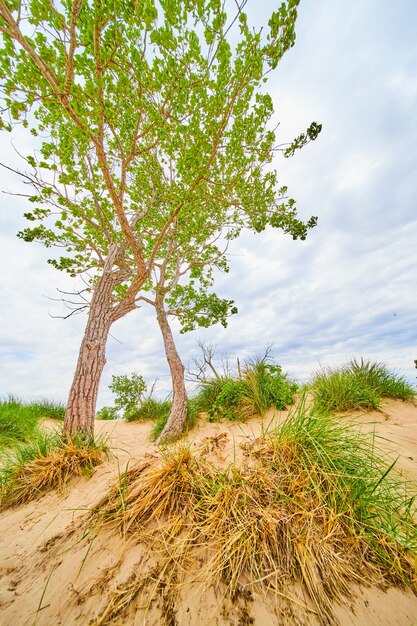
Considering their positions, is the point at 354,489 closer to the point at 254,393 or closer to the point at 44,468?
the point at 44,468

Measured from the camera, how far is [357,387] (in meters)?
5.71

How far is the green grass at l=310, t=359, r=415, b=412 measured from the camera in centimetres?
543

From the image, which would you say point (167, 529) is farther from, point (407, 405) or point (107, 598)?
point (407, 405)

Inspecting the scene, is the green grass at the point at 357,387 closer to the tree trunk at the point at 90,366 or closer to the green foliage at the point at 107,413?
the tree trunk at the point at 90,366

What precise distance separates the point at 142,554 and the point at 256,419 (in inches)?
171

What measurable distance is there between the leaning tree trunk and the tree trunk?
2412mm

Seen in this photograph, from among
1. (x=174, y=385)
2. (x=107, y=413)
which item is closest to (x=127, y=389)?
(x=107, y=413)

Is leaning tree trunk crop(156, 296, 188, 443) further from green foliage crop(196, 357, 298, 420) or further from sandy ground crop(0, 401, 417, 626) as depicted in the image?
sandy ground crop(0, 401, 417, 626)

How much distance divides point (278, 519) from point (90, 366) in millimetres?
3872

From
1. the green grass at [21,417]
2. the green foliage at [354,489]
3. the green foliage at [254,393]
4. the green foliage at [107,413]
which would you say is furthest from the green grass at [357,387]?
the green foliage at [107,413]

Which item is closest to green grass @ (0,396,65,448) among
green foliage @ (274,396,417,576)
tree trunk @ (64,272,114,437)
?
tree trunk @ (64,272,114,437)

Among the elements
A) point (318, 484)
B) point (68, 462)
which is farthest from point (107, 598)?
point (68, 462)

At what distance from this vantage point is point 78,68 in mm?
3109

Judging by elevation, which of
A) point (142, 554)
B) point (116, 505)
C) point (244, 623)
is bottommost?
point (244, 623)
